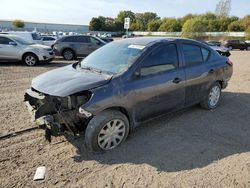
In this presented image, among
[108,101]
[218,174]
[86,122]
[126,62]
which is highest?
[126,62]

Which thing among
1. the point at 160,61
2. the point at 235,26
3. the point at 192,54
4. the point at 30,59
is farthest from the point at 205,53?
the point at 235,26

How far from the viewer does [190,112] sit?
6.36 m

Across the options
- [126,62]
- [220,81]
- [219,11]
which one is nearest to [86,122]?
[126,62]

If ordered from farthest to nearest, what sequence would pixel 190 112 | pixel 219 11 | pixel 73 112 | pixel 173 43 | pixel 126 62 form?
pixel 219 11
pixel 190 112
pixel 173 43
pixel 126 62
pixel 73 112

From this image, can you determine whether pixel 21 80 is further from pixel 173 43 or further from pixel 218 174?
pixel 218 174

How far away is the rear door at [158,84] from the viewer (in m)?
4.72

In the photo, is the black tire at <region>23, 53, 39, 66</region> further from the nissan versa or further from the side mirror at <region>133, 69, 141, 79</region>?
the side mirror at <region>133, 69, 141, 79</region>

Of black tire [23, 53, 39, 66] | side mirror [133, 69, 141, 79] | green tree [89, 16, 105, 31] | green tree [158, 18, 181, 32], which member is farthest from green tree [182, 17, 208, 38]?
side mirror [133, 69, 141, 79]

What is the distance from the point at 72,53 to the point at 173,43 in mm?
12398

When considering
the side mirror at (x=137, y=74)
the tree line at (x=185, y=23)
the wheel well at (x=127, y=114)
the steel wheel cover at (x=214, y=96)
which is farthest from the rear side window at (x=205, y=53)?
the tree line at (x=185, y=23)

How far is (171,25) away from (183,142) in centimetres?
8757

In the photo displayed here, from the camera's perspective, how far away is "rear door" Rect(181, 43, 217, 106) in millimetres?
5680

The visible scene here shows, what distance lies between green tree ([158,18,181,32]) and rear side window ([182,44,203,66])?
84.1 m

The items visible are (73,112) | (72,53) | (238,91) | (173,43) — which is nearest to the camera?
(73,112)
